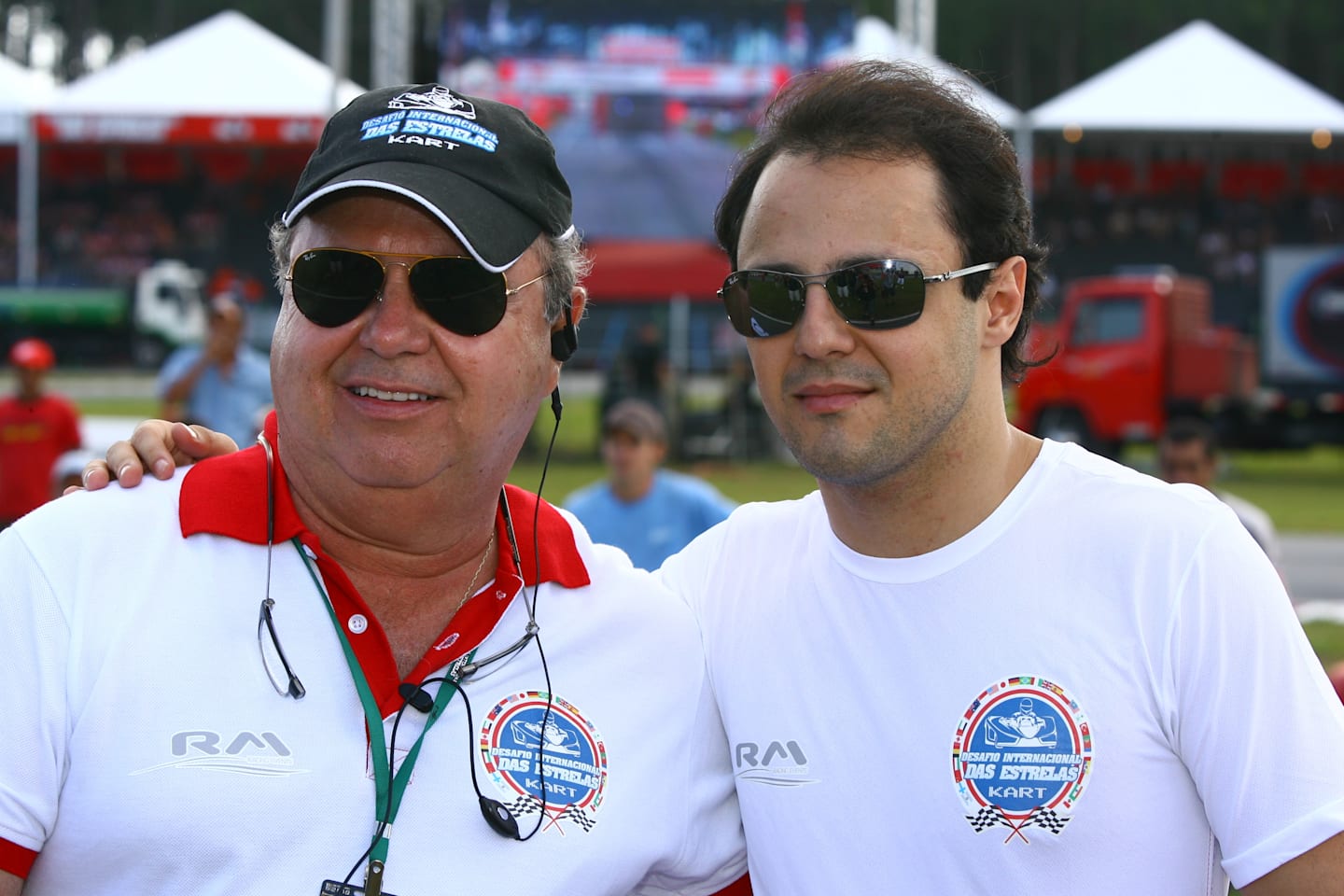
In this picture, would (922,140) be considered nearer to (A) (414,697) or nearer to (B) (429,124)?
(B) (429,124)

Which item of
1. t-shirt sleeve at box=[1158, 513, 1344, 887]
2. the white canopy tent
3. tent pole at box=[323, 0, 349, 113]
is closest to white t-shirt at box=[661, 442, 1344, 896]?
t-shirt sleeve at box=[1158, 513, 1344, 887]

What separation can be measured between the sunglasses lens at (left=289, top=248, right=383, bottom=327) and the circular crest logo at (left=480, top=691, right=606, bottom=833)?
0.63 meters

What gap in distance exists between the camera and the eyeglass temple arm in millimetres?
2273

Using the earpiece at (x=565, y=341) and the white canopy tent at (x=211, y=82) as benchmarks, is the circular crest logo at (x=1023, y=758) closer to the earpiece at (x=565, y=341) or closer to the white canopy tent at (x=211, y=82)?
the earpiece at (x=565, y=341)

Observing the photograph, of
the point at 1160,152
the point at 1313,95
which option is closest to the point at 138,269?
the point at 1160,152

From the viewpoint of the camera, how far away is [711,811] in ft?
7.68

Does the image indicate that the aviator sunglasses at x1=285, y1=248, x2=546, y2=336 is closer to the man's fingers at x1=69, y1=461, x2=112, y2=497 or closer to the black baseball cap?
the black baseball cap

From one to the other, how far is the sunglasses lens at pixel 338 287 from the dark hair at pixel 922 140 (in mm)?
703

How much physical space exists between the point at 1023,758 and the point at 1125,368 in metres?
16.8

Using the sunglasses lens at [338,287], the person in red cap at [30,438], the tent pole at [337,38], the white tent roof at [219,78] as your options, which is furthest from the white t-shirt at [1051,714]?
the white tent roof at [219,78]

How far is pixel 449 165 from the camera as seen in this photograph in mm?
2145

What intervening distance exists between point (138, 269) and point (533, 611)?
133 ft

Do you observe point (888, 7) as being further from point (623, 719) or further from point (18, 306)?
point (623, 719)

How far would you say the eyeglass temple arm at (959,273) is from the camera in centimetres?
227
